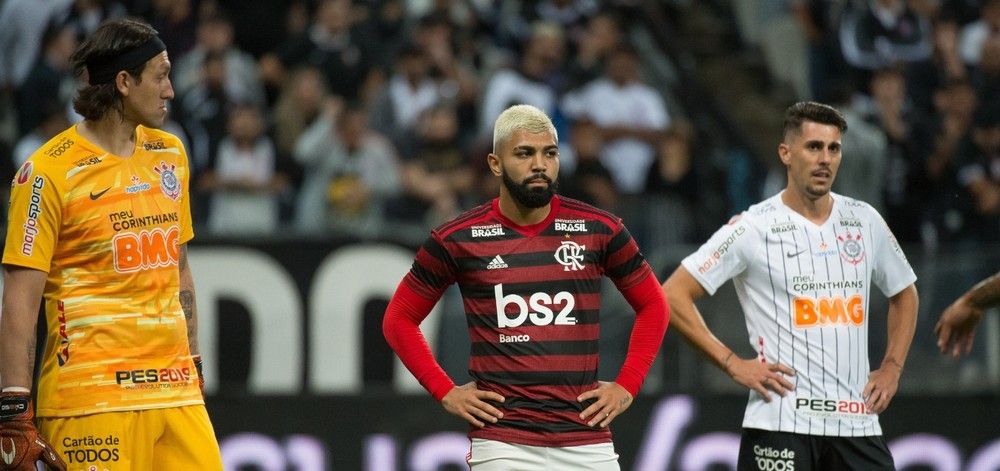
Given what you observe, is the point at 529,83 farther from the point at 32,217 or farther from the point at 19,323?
the point at 19,323

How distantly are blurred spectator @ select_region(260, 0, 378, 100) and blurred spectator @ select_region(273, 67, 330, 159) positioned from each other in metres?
0.31

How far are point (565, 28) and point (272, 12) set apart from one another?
10.00 feet

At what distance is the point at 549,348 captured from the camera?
605 centimetres

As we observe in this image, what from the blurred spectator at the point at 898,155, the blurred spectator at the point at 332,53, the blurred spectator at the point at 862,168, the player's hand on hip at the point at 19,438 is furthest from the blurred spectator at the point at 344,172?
the player's hand on hip at the point at 19,438

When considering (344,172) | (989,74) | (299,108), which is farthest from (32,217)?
(989,74)

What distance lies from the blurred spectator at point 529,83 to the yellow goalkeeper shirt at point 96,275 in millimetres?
7189

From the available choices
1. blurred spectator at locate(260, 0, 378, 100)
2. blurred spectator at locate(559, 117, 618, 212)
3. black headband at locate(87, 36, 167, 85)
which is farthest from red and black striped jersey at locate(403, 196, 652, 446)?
blurred spectator at locate(260, 0, 378, 100)

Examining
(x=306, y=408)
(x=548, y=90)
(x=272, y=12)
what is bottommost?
(x=306, y=408)

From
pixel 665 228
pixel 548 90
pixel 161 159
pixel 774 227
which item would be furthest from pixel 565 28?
pixel 161 159

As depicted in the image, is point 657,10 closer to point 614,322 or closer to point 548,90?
point 548,90

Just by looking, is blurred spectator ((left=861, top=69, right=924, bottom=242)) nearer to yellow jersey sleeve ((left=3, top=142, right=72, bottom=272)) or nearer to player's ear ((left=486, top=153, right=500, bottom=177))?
player's ear ((left=486, top=153, right=500, bottom=177))

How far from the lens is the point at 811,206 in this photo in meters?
7.09

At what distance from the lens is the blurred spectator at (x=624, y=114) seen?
42.9ft

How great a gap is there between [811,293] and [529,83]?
6820 mm
